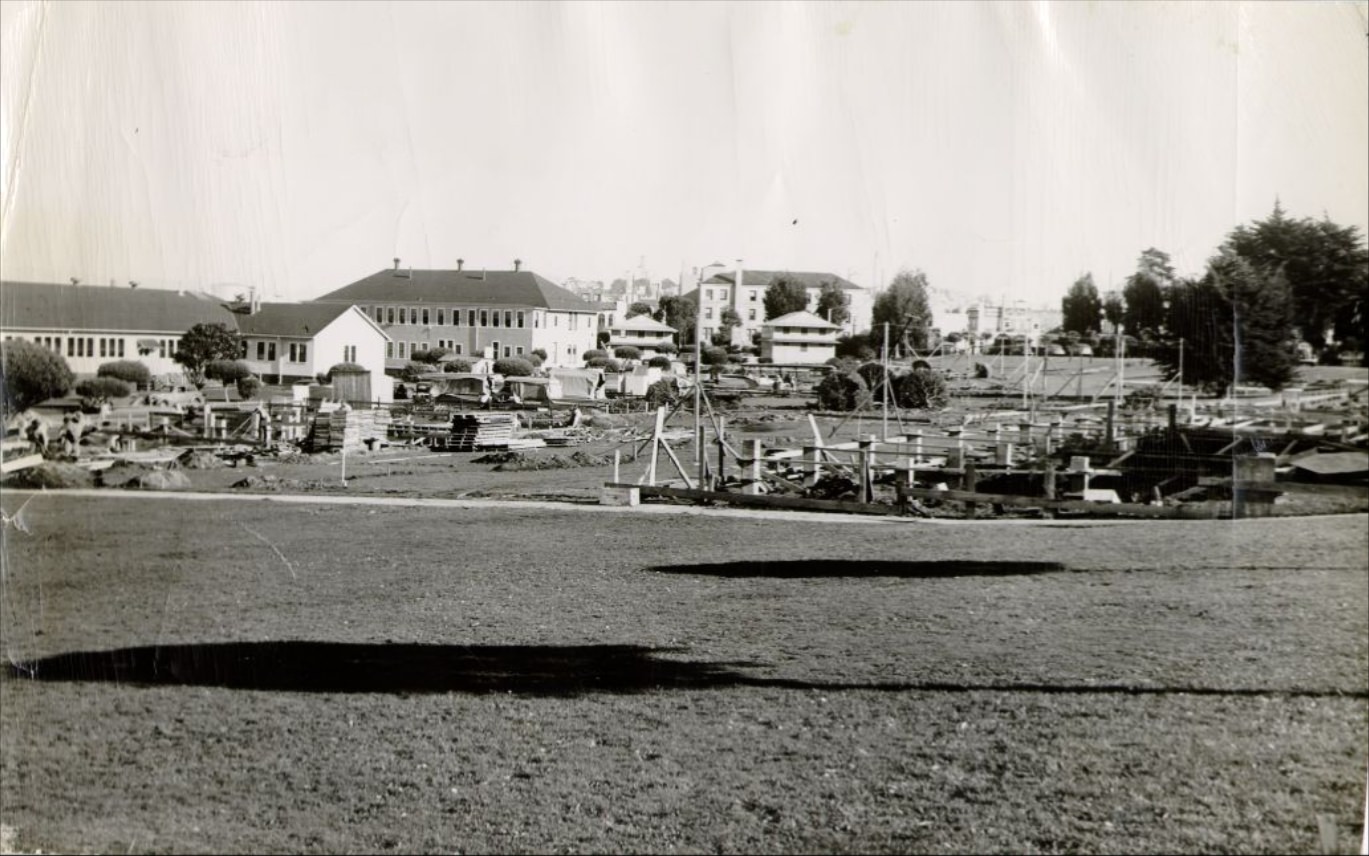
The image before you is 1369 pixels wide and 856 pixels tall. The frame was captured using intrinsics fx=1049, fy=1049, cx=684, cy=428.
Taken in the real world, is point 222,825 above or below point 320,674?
below

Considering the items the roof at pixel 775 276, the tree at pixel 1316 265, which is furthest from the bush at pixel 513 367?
the tree at pixel 1316 265

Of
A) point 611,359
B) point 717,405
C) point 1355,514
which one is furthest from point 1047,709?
point 611,359

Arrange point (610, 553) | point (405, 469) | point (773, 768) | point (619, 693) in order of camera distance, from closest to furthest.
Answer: point (773, 768), point (619, 693), point (610, 553), point (405, 469)

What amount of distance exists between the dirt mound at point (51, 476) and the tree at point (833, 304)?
251cm

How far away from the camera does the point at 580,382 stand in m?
3.33

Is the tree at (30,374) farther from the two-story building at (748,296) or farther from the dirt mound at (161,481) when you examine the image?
the two-story building at (748,296)

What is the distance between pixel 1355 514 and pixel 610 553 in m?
2.10

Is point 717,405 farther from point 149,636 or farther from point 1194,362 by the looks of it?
point 149,636

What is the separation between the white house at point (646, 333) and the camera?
3.19 m

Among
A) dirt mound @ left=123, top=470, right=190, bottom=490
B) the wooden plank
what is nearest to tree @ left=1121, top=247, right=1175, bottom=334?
the wooden plank

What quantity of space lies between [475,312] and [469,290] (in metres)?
0.07

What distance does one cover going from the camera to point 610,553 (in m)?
3.24

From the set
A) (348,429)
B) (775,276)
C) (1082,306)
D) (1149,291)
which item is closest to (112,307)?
(348,429)

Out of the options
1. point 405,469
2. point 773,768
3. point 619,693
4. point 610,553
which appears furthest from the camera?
point 405,469
